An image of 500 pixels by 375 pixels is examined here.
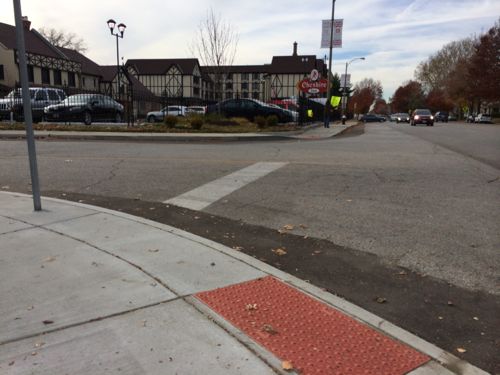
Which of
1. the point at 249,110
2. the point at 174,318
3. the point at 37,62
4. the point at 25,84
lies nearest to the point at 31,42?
the point at 37,62

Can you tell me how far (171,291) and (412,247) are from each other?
2.76 m

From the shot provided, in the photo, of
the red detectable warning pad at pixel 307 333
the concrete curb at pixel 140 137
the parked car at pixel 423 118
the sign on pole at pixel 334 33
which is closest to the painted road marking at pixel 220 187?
the red detectable warning pad at pixel 307 333

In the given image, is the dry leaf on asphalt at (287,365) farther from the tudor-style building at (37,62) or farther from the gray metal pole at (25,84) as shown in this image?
the tudor-style building at (37,62)

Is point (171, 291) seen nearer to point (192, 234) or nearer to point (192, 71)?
point (192, 234)

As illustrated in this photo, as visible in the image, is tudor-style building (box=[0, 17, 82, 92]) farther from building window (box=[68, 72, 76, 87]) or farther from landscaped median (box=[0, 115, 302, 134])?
landscaped median (box=[0, 115, 302, 134])

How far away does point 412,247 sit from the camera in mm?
4914

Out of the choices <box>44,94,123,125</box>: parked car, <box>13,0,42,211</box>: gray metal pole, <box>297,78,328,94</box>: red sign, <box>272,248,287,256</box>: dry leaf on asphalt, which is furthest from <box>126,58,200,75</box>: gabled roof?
<box>272,248,287,256</box>: dry leaf on asphalt

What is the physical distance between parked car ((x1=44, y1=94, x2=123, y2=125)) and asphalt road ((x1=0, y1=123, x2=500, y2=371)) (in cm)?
1232

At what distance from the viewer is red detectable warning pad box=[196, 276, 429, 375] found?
8.68ft

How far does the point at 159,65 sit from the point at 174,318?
3277 inches

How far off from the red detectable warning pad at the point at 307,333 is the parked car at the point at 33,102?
24.1 m

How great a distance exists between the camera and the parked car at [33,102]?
80.1ft

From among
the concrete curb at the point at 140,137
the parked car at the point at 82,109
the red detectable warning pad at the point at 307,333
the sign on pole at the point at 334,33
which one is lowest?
the red detectable warning pad at the point at 307,333

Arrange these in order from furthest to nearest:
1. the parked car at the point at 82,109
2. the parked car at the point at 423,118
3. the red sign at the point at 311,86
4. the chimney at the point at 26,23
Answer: the chimney at the point at 26,23
the parked car at the point at 423,118
the red sign at the point at 311,86
the parked car at the point at 82,109
